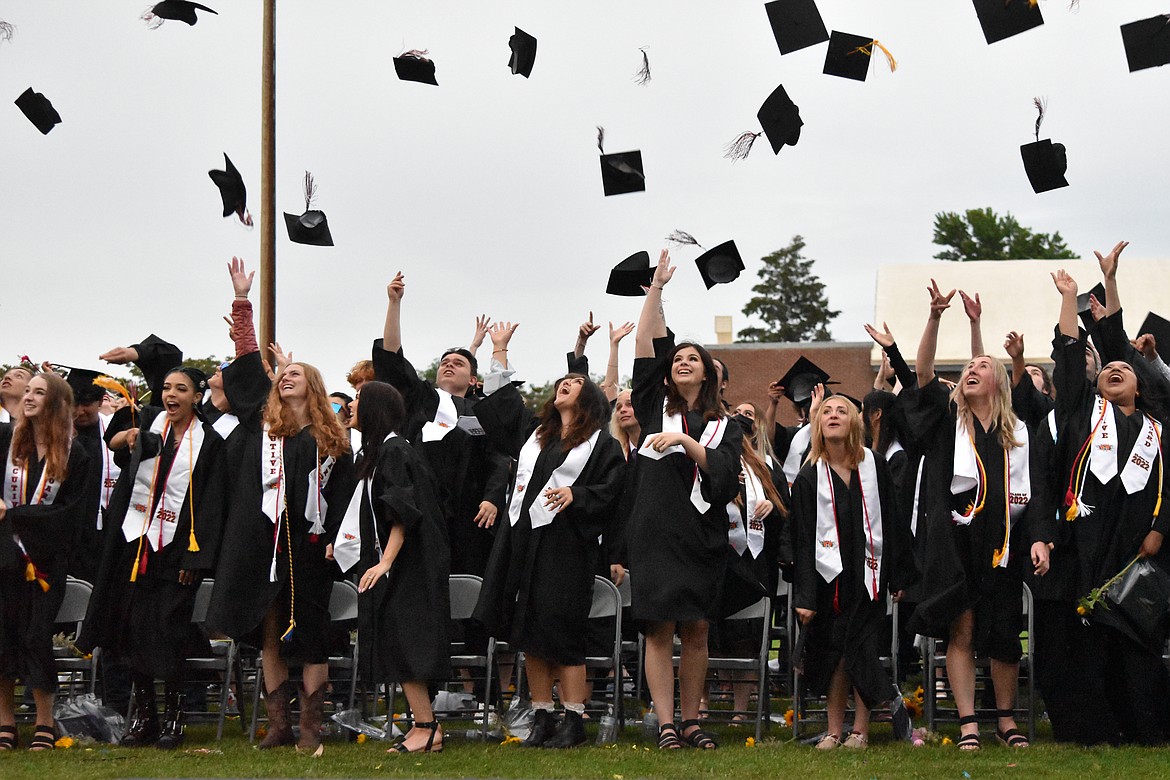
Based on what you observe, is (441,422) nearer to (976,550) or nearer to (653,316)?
(653,316)

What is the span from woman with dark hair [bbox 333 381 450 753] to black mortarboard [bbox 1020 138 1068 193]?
4094 mm

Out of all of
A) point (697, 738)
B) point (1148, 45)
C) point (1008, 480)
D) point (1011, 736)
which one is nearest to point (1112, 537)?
point (1008, 480)

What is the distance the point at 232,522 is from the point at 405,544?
2.90ft

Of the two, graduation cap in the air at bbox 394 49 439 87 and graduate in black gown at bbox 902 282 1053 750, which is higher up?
graduation cap in the air at bbox 394 49 439 87

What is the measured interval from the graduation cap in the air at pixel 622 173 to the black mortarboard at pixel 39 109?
12.0 feet

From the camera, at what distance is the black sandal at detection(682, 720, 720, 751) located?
6.81 metres

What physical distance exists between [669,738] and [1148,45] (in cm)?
469

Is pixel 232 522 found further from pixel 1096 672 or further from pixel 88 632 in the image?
pixel 1096 672

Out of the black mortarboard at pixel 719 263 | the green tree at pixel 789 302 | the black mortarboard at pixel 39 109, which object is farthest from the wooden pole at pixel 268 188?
the green tree at pixel 789 302

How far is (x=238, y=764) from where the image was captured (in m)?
6.48

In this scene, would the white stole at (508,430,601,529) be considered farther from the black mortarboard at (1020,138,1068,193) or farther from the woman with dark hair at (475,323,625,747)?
the black mortarboard at (1020,138,1068,193)

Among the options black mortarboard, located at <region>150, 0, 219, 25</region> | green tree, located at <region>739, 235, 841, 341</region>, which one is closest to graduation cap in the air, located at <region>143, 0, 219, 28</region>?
black mortarboard, located at <region>150, 0, 219, 25</region>

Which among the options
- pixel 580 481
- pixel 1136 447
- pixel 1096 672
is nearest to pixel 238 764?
pixel 580 481

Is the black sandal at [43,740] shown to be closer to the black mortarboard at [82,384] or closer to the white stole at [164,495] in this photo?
the white stole at [164,495]
